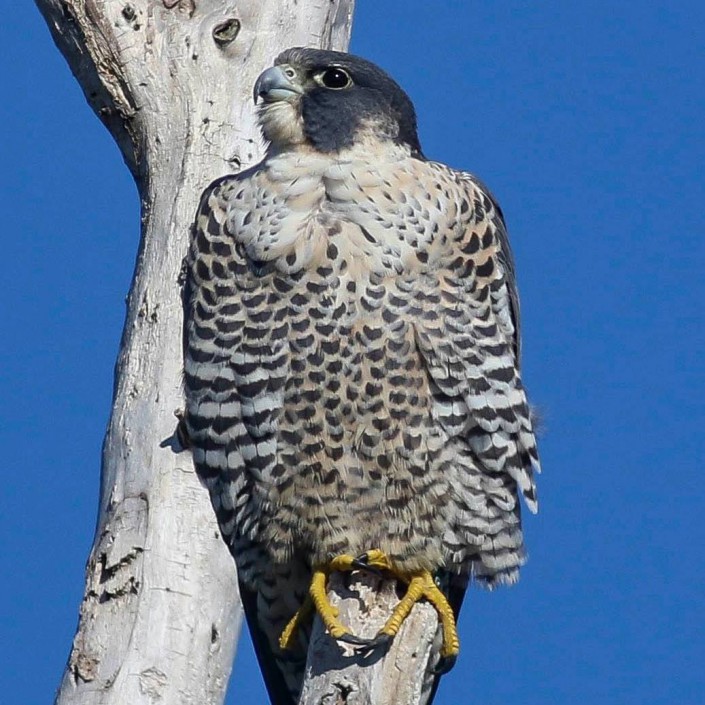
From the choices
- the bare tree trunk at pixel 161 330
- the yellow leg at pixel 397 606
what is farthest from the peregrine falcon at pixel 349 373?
the bare tree trunk at pixel 161 330

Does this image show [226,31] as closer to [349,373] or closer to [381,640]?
[349,373]

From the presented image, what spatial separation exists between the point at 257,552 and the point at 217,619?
26 centimetres

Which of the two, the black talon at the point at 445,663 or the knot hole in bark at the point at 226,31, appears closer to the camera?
the black talon at the point at 445,663

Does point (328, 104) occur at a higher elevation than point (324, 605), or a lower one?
higher

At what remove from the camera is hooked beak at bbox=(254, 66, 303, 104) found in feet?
Answer: 15.8

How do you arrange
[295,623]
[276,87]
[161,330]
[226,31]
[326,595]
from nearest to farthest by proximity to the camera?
[326,595], [295,623], [276,87], [161,330], [226,31]

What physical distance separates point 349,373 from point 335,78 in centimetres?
99

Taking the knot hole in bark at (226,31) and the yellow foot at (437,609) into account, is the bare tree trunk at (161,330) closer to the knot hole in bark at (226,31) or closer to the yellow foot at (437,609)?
the knot hole in bark at (226,31)

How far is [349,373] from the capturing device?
446 cm

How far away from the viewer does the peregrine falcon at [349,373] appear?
4.49 m

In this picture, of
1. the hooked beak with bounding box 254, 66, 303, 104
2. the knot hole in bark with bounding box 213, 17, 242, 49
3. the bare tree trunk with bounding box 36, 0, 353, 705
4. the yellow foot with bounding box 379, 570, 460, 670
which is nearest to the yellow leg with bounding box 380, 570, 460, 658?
the yellow foot with bounding box 379, 570, 460, 670

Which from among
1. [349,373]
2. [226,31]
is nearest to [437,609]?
[349,373]

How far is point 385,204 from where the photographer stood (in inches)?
184

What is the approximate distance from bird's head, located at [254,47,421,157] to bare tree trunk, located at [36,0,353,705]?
0.49 metres
